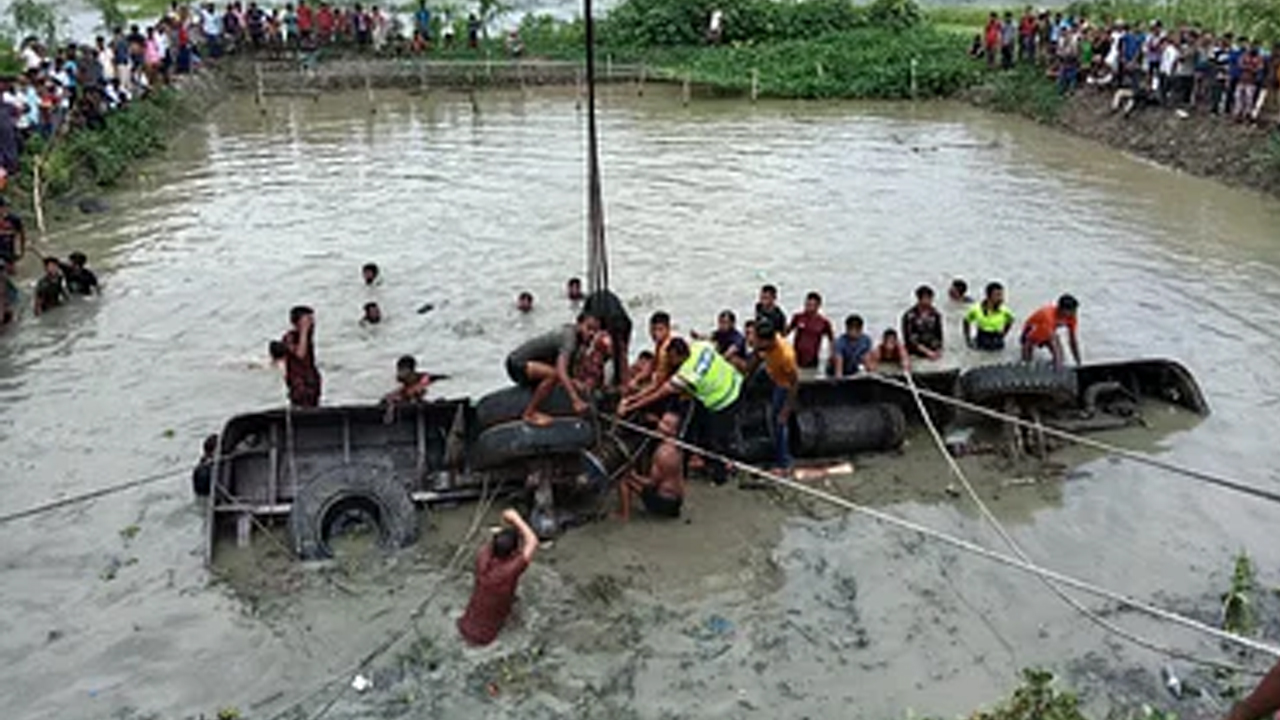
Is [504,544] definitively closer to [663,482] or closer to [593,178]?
[663,482]

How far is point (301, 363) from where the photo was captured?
1150 centimetres

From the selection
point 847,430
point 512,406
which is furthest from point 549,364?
point 847,430

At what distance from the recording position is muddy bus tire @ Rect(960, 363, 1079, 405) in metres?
11.4

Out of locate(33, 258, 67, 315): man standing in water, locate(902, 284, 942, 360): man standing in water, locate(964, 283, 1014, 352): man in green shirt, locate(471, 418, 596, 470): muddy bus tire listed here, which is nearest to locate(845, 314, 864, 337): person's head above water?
locate(902, 284, 942, 360): man standing in water

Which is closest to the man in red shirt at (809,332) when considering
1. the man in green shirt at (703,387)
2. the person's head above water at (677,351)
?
the man in green shirt at (703,387)

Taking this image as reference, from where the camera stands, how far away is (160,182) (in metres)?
23.5

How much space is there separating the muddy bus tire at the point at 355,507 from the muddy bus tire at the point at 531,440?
0.81 meters

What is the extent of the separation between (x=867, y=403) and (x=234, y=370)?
24.8 ft

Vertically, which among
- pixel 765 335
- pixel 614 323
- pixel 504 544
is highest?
pixel 614 323

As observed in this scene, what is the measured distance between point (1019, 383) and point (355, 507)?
20.7 ft

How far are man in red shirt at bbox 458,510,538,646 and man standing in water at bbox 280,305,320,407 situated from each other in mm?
3712

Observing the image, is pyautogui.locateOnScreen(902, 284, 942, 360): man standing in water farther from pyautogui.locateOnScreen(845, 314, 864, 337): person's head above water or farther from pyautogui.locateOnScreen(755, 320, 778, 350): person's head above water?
pyautogui.locateOnScreen(755, 320, 778, 350): person's head above water

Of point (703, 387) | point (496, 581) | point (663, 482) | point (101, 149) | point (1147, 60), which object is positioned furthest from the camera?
point (1147, 60)

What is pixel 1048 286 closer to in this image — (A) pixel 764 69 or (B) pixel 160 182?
(B) pixel 160 182
